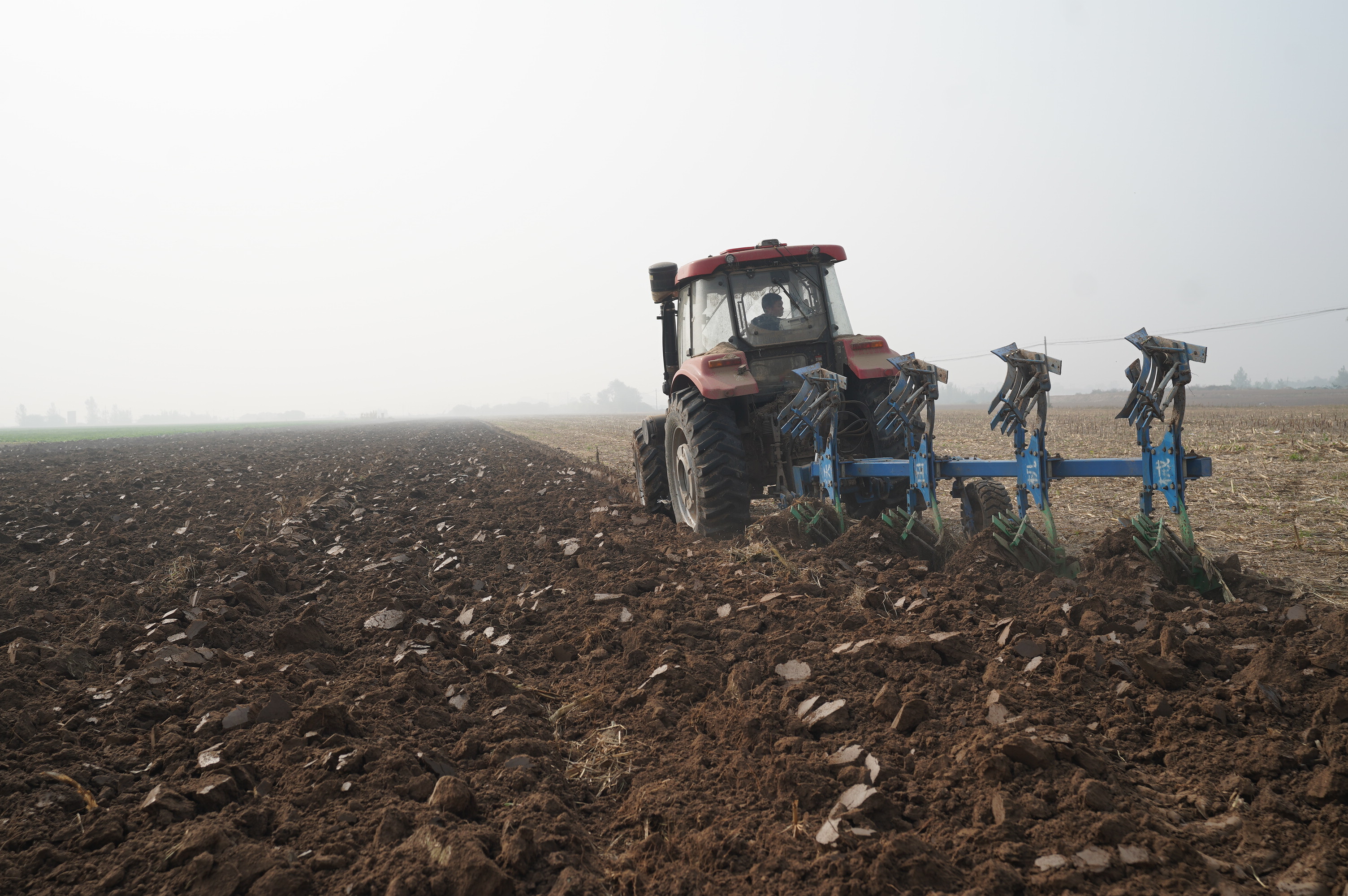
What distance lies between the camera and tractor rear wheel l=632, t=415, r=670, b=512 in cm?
716

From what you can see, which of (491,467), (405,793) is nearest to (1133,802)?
(405,793)

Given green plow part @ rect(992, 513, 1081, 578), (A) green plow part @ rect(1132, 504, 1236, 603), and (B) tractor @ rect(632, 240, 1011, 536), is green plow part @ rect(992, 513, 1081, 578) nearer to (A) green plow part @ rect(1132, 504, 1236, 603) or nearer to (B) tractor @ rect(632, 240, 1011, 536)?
(A) green plow part @ rect(1132, 504, 1236, 603)

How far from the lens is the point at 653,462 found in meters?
7.17

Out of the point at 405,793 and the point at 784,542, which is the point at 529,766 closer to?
the point at 405,793

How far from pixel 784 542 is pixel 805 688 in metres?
2.63

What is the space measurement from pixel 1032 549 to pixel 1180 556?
76 cm

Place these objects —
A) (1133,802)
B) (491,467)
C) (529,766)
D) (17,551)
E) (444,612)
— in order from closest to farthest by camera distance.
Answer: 1. (1133,802)
2. (529,766)
3. (444,612)
4. (17,551)
5. (491,467)

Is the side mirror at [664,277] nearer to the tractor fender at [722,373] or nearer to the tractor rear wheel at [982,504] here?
the tractor fender at [722,373]

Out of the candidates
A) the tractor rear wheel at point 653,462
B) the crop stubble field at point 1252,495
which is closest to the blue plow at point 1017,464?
the crop stubble field at point 1252,495

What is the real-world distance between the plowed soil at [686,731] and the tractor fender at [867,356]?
4.30ft

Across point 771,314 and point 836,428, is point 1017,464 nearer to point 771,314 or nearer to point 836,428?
point 836,428

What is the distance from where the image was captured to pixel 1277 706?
2520mm

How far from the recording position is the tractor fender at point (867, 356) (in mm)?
5773

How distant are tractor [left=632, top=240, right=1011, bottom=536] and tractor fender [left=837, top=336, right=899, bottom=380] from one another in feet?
0.03
